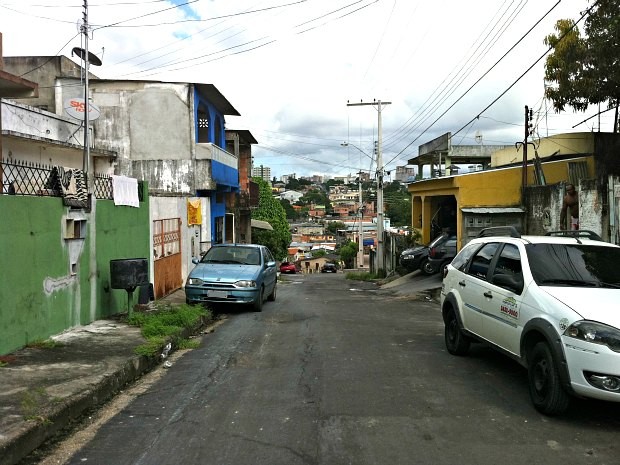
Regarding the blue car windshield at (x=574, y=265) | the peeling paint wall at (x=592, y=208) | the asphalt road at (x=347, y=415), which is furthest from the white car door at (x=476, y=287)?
the peeling paint wall at (x=592, y=208)

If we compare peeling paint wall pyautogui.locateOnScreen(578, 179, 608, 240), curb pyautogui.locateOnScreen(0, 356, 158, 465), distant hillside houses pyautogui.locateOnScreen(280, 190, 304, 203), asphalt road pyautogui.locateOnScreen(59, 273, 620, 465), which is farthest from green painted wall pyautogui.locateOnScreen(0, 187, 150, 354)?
distant hillside houses pyautogui.locateOnScreen(280, 190, 304, 203)

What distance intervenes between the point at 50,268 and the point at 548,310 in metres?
6.47

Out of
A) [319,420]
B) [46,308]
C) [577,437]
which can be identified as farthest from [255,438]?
[46,308]

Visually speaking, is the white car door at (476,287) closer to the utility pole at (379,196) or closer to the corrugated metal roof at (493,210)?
the corrugated metal roof at (493,210)

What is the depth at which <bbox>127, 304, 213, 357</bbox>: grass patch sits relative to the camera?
26.7 ft

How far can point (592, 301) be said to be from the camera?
5.08 metres

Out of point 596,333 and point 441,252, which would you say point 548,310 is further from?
point 441,252

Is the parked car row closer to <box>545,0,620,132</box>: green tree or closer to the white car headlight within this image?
<box>545,0,620,132</box>: green tree

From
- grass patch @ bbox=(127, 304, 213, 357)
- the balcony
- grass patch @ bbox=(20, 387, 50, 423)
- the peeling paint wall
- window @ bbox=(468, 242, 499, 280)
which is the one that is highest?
the balcony

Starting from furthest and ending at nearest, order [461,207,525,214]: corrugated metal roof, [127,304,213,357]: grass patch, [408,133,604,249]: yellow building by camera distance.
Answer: [461,207,525,214]: corrugated metal roof < [408,133,604,249]: yellow building < [127,304,213,357]: grass patch

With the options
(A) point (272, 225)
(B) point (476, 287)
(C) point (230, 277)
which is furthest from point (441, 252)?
(A) point (272, 225)

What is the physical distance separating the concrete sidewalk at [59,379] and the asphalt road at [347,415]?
391 millimetres

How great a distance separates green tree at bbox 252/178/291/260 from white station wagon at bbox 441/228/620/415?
4468 cm

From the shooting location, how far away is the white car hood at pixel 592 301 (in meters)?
4.79
